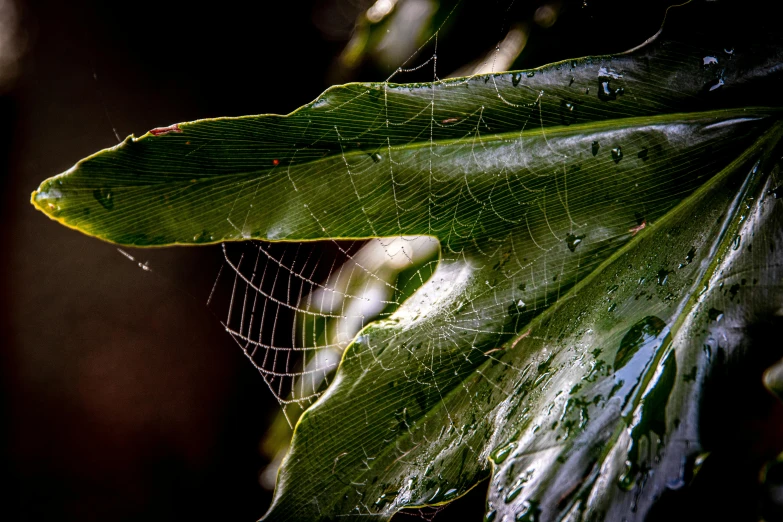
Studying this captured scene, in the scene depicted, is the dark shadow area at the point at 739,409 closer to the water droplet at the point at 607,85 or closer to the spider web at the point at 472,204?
the spider web at the point at 472,204

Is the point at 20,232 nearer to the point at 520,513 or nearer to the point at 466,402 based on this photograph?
the point at 466,402

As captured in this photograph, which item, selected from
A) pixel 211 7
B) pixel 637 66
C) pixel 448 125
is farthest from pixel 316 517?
pixel 211 7

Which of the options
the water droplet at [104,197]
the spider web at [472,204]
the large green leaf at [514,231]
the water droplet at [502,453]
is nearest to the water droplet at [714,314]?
the large green leaf at [514,231]

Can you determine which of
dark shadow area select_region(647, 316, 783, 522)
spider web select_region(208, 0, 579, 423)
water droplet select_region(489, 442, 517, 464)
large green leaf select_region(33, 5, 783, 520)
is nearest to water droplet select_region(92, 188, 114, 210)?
large green leaf select_region(33, 5, 783, 520)

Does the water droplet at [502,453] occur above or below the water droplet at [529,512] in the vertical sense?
above

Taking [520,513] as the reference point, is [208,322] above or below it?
above

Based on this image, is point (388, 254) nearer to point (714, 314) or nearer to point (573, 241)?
point (573, 241)

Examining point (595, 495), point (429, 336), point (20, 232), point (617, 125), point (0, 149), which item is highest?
point (0, 149)
